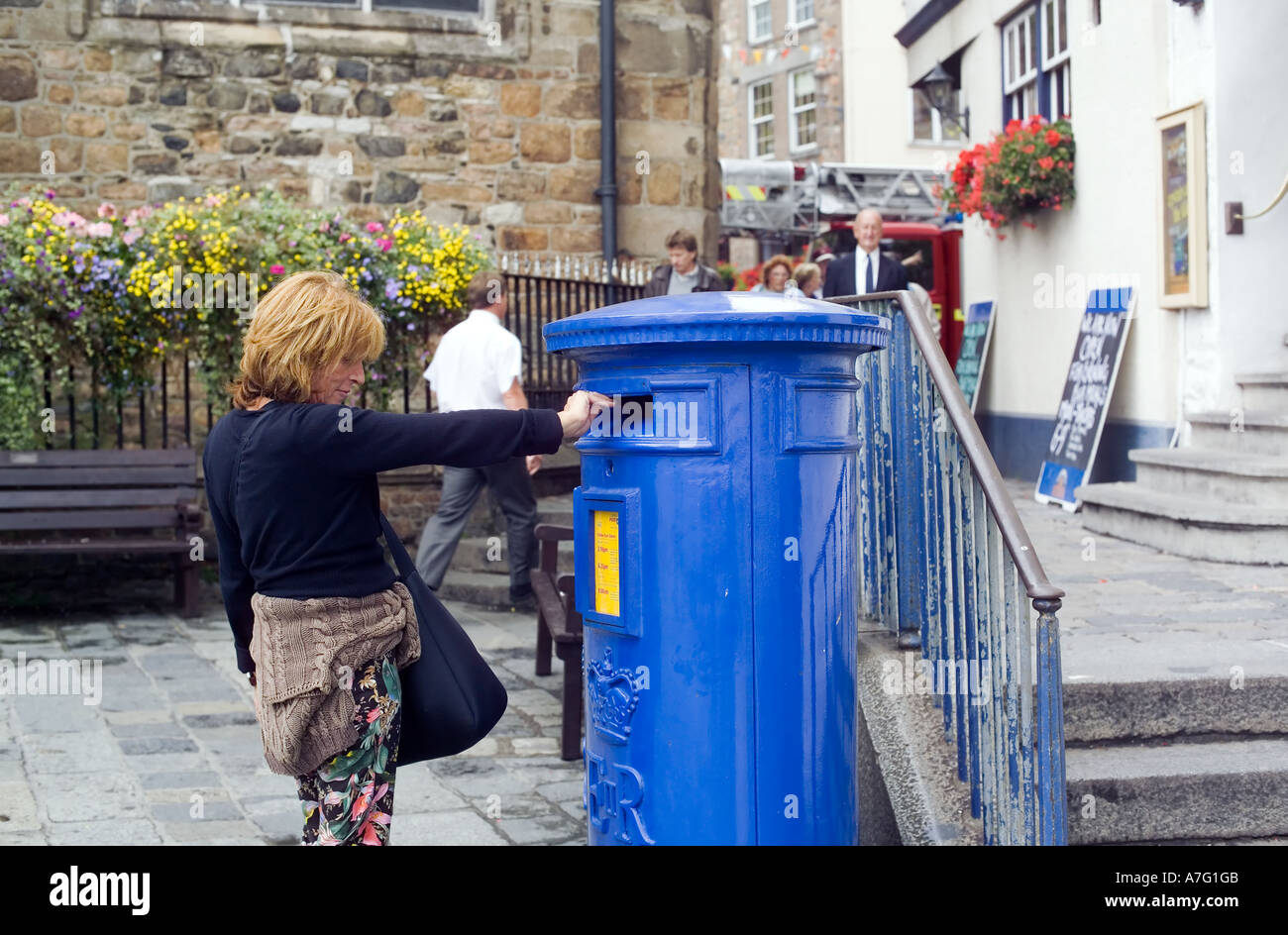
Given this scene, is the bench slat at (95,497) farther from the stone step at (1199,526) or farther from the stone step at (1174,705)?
the stone step at (1174,705)

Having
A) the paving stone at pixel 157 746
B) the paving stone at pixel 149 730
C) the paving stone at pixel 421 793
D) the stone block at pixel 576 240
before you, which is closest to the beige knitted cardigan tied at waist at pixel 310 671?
the paving stone at pixel 421 793

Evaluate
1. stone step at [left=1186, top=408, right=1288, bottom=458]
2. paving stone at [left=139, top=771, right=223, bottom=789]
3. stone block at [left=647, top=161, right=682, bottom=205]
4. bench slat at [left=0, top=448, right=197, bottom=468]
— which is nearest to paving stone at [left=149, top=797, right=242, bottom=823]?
paving stone at [left=139, top=771, right=223, bottom=789]

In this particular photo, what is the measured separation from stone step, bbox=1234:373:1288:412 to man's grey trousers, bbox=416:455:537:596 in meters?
3.96

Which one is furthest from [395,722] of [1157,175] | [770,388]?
[1157,175]

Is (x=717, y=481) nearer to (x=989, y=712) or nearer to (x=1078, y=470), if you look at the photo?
(x=989, y=712)

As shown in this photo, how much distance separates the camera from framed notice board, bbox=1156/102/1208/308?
7.98 m

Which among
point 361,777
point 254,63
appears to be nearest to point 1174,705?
point 361,777

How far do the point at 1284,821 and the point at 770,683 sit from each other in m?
1.82

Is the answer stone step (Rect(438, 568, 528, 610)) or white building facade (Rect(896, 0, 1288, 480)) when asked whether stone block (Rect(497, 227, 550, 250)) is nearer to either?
stone step (Rect(438, 568, 528, 610))

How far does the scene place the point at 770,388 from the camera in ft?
10.1

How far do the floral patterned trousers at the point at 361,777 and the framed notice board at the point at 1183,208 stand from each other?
642 centimetres

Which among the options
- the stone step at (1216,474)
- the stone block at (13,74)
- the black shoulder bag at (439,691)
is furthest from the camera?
the stone block at (13,74)

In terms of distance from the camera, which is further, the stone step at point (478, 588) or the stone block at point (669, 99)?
the stone block at point (669, 99)

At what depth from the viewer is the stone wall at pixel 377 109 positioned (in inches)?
401
